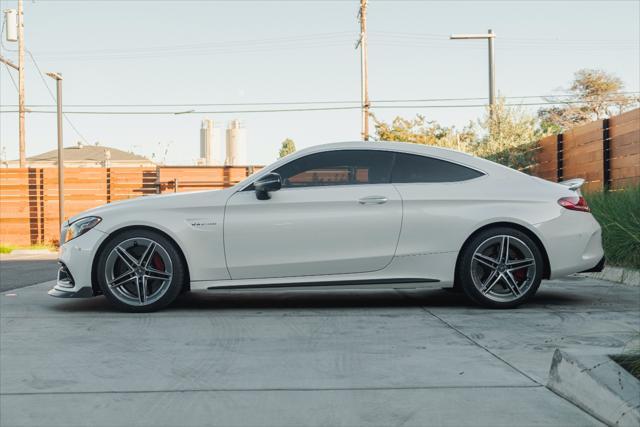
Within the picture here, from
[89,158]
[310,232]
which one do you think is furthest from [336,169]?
[89,158]

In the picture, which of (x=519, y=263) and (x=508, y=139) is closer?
(x=519, y=263)

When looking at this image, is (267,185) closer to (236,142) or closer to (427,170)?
(427,170)

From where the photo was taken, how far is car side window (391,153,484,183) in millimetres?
7012

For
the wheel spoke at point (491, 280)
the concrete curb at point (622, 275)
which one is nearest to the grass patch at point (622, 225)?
the concrete curb at point (622, 275)

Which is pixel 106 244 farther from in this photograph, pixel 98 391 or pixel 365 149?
pixel 98 391

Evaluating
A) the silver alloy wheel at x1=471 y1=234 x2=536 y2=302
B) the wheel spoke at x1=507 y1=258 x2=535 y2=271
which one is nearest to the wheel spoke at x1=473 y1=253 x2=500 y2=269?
the silver alloy wheel at x1=471 y1=234 x2=536 y2=302

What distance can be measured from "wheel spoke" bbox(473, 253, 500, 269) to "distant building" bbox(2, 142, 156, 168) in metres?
75.7

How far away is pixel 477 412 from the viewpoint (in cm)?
358

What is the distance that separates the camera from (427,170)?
7047mm

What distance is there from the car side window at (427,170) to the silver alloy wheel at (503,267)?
639mm

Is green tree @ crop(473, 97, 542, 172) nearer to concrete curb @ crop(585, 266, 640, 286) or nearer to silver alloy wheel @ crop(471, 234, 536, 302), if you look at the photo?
concrete curb @ crop(585, 266, 640, 286)

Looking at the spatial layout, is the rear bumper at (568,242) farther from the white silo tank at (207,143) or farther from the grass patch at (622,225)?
the white silo tank at (207,143)

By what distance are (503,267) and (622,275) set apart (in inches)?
121

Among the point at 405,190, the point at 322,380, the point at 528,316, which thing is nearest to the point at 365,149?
the point at 405,190
